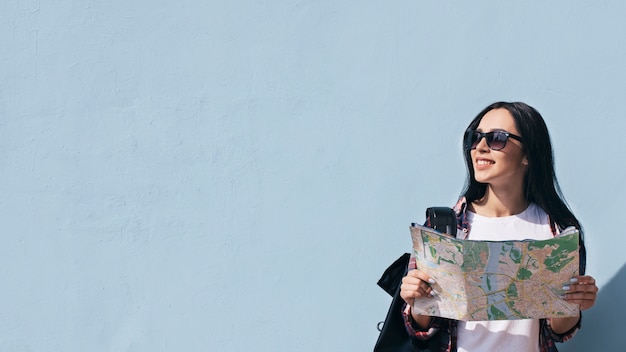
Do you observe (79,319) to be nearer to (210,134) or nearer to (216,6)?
(210,134)

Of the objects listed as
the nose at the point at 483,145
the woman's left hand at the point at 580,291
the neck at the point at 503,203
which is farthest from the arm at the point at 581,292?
the nose at the point at 483,145

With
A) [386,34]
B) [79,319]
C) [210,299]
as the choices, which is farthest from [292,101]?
[79,319]

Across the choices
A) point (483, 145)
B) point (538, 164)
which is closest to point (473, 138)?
point (483, 145)

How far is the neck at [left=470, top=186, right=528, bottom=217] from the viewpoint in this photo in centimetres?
303

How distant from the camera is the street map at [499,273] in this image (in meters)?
2.66

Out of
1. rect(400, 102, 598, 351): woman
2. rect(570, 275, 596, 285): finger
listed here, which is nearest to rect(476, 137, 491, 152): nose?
rect(400, 102, 598, 351): woman

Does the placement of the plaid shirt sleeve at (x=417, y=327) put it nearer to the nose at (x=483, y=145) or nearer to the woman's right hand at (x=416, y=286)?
the woman's right hand at (x=416, y=286)

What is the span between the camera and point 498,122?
297 cm

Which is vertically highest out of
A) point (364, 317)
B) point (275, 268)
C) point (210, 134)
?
point (210, 134)

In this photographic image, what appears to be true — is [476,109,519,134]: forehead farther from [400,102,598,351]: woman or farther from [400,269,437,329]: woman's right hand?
[400,269,437,329]: woman's right hand

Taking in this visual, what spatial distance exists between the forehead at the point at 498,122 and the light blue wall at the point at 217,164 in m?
0.36

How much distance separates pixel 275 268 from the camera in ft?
11.3

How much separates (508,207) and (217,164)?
3.38 feet

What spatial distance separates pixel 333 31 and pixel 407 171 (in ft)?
1.78
